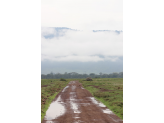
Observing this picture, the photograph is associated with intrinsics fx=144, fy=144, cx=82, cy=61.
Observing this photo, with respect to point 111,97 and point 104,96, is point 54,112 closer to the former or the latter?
point 111,97

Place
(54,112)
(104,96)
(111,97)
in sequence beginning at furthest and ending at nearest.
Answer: (104,96), (111,97), (54,112)

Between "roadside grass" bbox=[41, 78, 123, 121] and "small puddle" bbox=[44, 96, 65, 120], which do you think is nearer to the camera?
"small puddle" bbox=[44, 96, 65, 120]

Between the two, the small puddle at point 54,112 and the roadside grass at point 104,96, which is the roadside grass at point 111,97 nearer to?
the roadside grass at point 104,96

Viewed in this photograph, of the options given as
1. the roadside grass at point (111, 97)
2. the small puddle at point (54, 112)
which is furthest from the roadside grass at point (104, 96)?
the small puddle at point (54, 112)

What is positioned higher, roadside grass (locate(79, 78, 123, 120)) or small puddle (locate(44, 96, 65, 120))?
small puddle (locate(44, 96, 65, 120))

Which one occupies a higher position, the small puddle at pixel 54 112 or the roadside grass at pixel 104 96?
the small puddle at pixel 54 112

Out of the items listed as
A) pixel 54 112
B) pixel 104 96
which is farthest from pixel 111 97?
pixel 54 112

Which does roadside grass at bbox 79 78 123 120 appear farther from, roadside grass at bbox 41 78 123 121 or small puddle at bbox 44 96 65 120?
small puddle at bbox 44 96 65 120

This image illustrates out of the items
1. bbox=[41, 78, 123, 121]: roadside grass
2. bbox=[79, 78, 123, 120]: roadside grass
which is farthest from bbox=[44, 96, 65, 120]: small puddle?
bbox=[79, 78, 123, 120]: roadside grass
